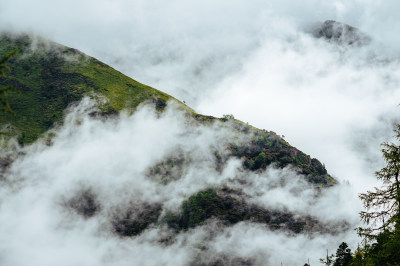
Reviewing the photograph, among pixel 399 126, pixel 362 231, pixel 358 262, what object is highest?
pixel 399 126

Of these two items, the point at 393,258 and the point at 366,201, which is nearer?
the point at 366,201

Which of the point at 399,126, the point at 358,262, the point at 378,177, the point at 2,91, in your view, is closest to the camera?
the point at 2,91

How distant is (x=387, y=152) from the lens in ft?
78.6

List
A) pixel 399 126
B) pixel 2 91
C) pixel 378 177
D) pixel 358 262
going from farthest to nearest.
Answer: pixel 358 262, pixel 378 177, pixel 399 126, pixel 2 91

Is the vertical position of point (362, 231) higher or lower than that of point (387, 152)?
lower

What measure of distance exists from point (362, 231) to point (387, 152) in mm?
5478

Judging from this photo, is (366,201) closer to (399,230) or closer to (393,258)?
(399,230)

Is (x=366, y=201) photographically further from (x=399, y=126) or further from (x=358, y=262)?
(x=358, y=262)

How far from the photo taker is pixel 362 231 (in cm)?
2509

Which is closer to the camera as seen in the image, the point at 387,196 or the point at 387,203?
the point at 387,196

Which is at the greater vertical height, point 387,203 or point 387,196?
point 387,196

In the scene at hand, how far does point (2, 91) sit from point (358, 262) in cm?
2729

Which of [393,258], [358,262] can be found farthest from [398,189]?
[358,262]

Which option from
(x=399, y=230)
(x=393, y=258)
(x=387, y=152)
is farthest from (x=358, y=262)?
(x=387, y=152)
